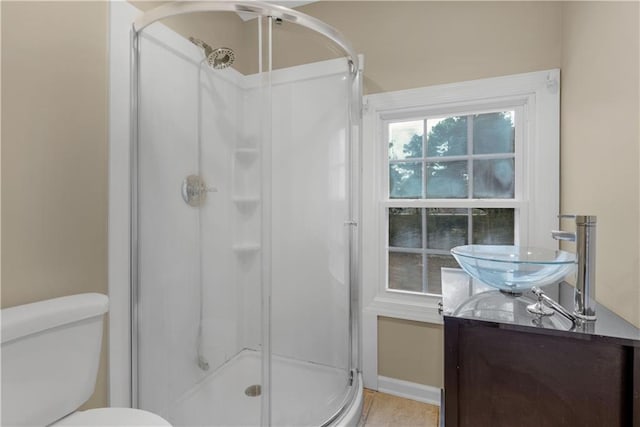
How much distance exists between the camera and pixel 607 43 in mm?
1159

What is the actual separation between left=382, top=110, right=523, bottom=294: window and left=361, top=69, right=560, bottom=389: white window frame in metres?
0.04

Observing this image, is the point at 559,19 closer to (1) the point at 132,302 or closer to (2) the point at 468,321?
(2) the point at 468,321

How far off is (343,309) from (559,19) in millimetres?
1928

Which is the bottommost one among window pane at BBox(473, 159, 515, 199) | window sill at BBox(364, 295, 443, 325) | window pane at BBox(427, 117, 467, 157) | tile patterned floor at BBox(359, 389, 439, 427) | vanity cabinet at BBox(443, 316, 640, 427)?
tile patterned floor at BBox(359, 389, 439, 427)

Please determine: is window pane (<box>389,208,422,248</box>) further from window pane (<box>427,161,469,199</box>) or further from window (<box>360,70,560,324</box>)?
window pane (<box>427,161,469,199</box>)

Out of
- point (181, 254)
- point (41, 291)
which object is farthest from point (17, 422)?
point (181, 254)

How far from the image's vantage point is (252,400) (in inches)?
59.9

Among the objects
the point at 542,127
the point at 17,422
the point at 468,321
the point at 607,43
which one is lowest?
the point at 17,422

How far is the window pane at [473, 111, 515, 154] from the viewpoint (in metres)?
1.82

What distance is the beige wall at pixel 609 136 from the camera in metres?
Answer: 0.99

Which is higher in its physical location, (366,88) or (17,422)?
(366,88)

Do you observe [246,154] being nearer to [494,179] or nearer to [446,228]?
[446,228]

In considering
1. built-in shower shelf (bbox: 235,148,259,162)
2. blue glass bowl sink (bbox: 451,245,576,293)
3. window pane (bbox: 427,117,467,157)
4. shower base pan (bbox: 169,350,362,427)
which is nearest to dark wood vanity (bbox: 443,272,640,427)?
blue glass bowl sink (bbox: 451,245,576,293)

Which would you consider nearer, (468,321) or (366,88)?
(468,321)
